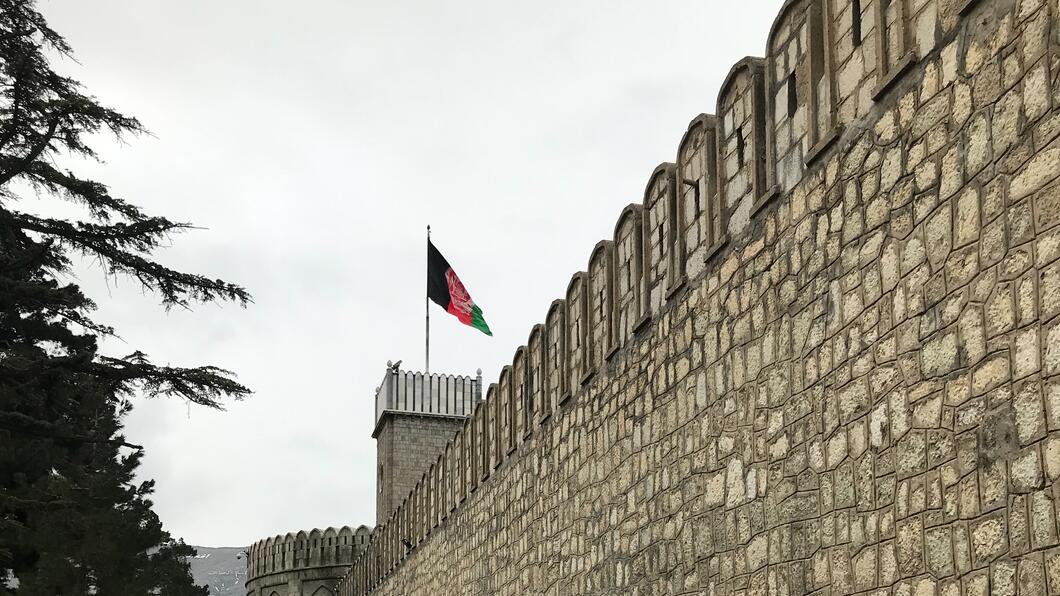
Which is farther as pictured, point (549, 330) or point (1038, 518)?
point (549, 330)

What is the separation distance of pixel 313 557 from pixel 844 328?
3302 cm

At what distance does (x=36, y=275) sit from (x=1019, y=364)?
1589 cm

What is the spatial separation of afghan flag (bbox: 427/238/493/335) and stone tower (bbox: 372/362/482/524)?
214 inches

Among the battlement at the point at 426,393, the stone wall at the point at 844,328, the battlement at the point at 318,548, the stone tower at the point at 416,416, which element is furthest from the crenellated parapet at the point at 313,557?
the stone wall at the point at 844,328

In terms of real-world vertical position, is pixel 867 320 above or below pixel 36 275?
below

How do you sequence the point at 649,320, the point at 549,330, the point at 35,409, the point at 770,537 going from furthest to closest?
the point at 35,409
the point at 549,330
the point at 649,320
the point at 770,537

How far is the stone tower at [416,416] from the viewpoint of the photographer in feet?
115

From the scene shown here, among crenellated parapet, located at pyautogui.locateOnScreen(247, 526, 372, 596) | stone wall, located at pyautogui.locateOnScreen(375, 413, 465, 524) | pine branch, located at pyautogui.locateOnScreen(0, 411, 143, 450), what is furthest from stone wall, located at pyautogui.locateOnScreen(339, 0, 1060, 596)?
crenellated parapet, located at pyautogui.locateOnScreen(247, 526, 372, 596)

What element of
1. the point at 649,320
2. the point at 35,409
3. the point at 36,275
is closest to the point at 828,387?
the point at 649,320

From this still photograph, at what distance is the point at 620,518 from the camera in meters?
8.88

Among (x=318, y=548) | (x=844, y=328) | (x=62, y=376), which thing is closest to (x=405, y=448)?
(x=318, y=548)

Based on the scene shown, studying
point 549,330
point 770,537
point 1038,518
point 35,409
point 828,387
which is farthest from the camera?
point 35,409

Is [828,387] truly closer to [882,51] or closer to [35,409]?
[882,51]

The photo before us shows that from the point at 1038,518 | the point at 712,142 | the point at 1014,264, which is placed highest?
the point at 712,142
